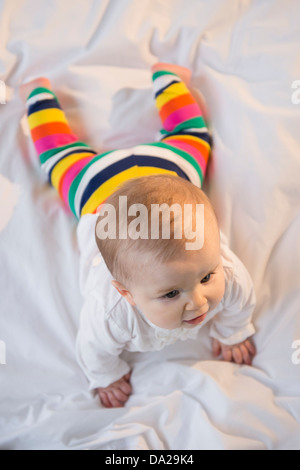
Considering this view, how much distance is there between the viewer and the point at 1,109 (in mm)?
1258

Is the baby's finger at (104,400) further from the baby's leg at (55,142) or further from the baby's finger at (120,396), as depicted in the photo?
the baby's leg at (55,142)

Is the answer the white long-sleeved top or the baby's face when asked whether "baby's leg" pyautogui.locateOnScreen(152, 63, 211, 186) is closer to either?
the white long-sleeved top

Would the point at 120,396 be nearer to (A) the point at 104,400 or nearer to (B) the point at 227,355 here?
(A) the point at 104,400

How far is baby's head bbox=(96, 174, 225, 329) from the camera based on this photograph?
0.69 m

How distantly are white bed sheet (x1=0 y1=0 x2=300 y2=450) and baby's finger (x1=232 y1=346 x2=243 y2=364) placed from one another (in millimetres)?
21

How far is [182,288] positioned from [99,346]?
0.27 meters

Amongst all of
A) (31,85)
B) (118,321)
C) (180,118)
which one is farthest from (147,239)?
(31,85)

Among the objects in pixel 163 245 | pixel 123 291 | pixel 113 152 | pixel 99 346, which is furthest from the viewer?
pixel 113 152

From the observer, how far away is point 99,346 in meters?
0.93

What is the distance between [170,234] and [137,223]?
5 centimetres

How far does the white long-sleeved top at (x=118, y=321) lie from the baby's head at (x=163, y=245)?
0.12 meters

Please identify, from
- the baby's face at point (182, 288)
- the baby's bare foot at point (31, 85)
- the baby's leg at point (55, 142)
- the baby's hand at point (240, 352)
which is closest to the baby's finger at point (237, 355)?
the baby's hand at point (240, 352)

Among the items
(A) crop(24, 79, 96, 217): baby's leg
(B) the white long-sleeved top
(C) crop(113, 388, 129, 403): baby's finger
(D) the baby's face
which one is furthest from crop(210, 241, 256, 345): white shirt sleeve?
(A) crop(24, 79, 96, 217): baby's leg

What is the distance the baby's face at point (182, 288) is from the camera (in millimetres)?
707
